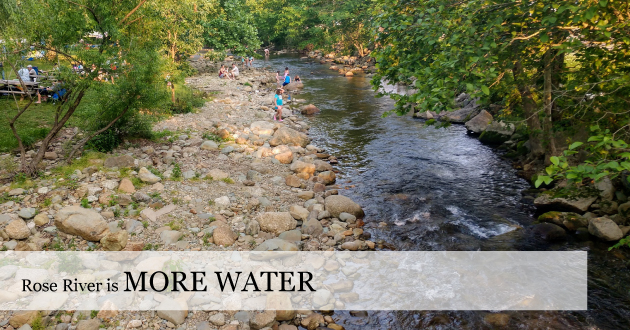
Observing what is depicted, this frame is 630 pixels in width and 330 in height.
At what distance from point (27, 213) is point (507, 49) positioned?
10200 millimetres

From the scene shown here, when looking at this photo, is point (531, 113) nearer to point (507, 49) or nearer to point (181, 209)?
point (507, 49)

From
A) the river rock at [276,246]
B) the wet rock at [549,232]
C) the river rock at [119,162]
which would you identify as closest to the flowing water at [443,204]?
the wet rock at [549,232]

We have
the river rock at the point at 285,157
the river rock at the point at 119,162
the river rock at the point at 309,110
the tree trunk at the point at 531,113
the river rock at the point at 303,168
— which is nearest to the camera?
the river rock at the point at 119,162

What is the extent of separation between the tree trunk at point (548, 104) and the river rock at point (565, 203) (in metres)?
1.42

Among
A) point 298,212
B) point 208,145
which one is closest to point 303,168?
point 298,212

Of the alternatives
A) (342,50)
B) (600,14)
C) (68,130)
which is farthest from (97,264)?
(342,50)

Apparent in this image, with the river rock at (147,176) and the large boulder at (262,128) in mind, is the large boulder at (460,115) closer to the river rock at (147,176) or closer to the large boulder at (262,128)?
the large boulder at (262,128)

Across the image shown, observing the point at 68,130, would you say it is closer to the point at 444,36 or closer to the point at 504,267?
the point at 444,36

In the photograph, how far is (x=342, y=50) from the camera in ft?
144

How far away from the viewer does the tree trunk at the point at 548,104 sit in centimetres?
873

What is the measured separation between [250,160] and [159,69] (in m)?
3.91

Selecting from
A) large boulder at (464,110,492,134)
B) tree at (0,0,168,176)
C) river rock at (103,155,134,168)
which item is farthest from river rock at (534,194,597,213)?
river rock at (103,155,134,168)

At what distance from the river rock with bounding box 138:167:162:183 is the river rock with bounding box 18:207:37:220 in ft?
7.74

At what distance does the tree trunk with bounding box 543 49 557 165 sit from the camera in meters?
8.73
